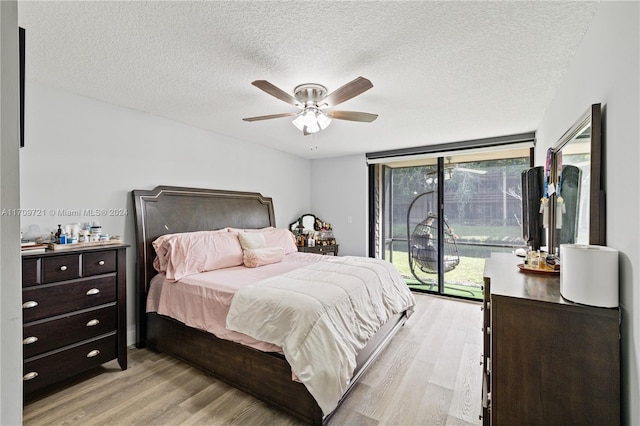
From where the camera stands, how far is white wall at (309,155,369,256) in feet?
15.9

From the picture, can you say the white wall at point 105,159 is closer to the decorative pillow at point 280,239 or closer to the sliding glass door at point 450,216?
the decorative pillow at point 280,239

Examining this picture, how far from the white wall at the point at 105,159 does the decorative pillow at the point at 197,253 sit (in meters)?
0.53

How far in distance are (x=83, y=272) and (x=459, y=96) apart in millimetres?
3362

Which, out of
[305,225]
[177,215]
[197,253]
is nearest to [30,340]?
[197,253]

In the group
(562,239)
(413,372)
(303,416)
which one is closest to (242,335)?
(303,416)

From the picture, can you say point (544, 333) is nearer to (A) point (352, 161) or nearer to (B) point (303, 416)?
(B) point (303, 416)

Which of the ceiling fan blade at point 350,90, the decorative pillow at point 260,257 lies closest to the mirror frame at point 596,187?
the ceiling fan blade at point 350,90

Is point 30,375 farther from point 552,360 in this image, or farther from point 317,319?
point 552,360

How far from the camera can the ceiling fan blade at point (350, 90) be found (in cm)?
180

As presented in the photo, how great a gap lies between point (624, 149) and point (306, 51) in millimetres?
1628

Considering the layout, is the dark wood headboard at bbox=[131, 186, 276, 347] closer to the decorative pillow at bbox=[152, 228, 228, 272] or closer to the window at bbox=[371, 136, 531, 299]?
the decorative pillow at bbox=[152, 228, 228, 272]

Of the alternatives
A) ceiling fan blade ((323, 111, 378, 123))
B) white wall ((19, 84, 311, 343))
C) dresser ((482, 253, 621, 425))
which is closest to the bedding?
white wall ((19, 84, 311, 343))

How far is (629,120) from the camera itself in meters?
1.07

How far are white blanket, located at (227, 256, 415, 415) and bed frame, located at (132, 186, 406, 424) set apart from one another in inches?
6.7
